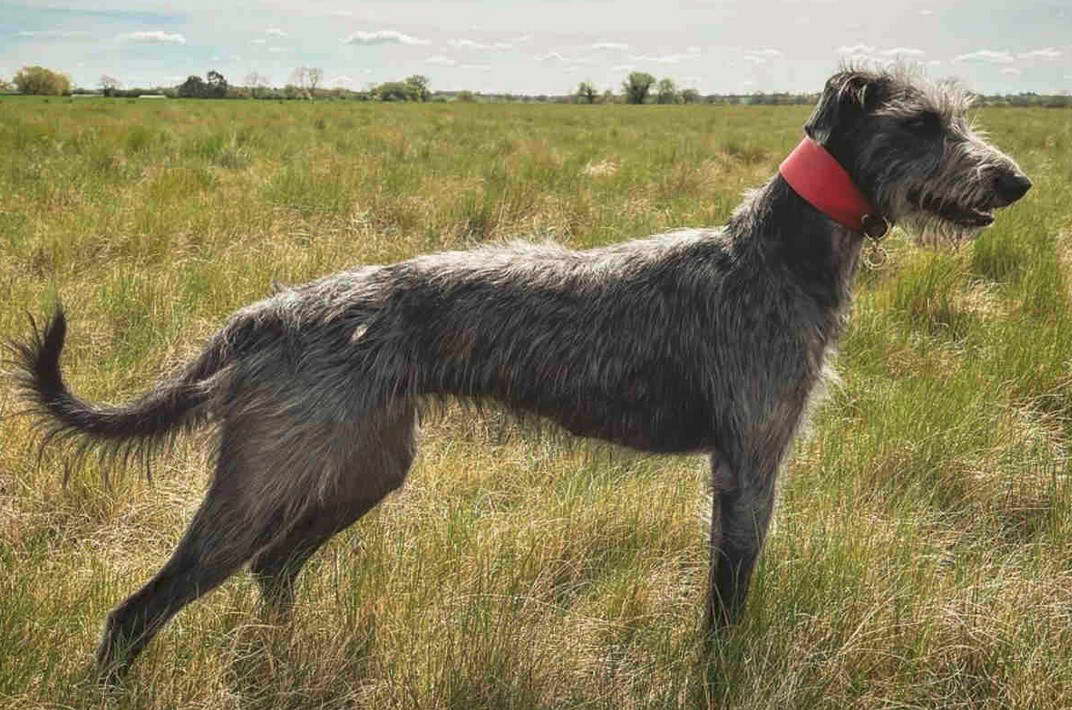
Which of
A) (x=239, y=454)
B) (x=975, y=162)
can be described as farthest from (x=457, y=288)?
(x=975, y=162)

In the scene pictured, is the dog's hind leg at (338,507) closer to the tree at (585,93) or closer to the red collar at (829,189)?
the red collar at (829,189)

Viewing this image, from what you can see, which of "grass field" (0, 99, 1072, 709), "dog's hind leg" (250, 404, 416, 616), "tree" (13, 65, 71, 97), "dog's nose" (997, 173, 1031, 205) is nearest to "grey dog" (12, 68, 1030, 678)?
"dog's nose" (997, 173, 1031, 205)

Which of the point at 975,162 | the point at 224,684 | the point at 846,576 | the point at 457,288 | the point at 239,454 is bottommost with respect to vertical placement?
the point at 224,684

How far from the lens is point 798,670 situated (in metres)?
3.06

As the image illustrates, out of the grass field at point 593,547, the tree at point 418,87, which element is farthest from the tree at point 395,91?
the grass field at point 593,547

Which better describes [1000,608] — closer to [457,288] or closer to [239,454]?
[457,288]

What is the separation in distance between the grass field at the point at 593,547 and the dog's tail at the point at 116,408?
0.55 ft

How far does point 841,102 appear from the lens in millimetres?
3178

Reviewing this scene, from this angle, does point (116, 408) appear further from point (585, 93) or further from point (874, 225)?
point (585, 93)

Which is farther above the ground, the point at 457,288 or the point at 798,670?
the point at 457,288

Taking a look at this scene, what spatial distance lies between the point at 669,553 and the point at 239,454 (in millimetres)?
1956

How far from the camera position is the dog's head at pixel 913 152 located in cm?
312

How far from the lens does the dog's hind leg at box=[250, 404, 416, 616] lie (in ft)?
11.3

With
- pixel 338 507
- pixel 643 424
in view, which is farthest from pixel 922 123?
pixel 338 507
